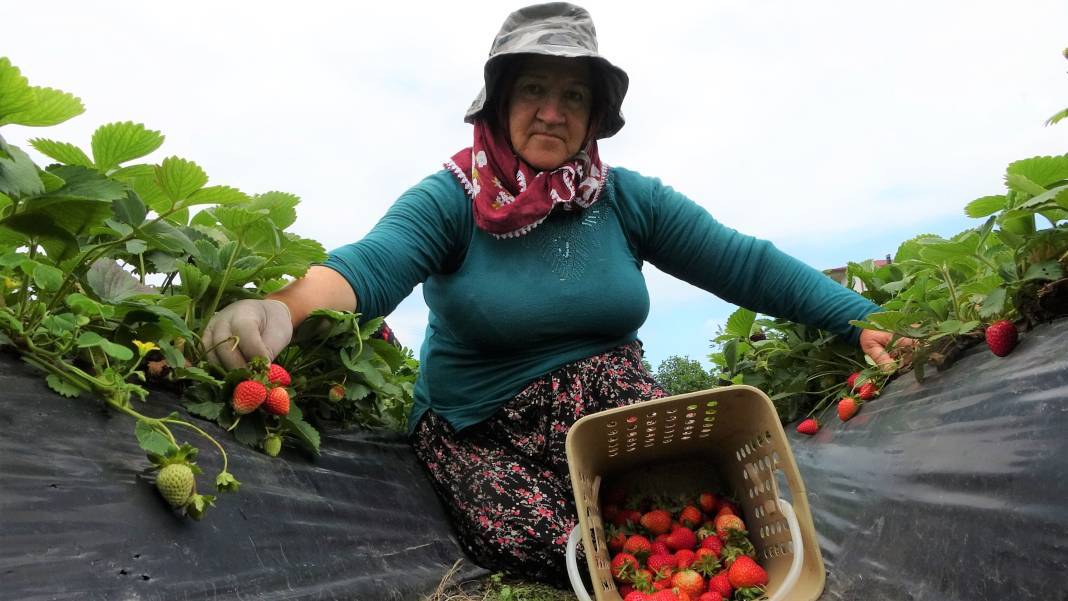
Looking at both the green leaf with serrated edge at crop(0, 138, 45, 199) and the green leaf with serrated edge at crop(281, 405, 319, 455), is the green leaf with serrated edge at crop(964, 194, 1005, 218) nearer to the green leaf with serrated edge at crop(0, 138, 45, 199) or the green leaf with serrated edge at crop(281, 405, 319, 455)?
the green leaf with serrated edge at crop(281, 405, 319, 455)

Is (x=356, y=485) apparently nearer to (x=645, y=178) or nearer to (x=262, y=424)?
(x=262, y=424)

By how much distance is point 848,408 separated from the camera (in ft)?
5.76

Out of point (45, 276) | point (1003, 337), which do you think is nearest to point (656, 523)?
point (1003, 337)

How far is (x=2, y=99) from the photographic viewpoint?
94 cm

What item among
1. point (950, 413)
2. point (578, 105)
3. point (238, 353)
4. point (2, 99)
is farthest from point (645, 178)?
point (2, 99)

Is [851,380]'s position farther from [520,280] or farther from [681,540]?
[520,280]

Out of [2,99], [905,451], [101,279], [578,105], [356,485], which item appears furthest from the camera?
[578,105]

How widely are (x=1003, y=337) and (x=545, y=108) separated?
0.99 meters

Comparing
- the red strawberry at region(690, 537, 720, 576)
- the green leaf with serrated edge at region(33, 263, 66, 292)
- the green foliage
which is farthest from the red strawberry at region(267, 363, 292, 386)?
the green foliage

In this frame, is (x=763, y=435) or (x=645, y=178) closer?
(x=763, y=435)

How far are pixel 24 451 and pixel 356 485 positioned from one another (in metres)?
0.65

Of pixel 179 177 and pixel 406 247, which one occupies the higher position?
pixel 179 177

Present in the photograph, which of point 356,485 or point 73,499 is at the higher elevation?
point 73,499

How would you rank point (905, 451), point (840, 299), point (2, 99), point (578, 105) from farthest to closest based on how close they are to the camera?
point (840, 299)
point (578, 105)
point (905, 451)
point (2, 99)
